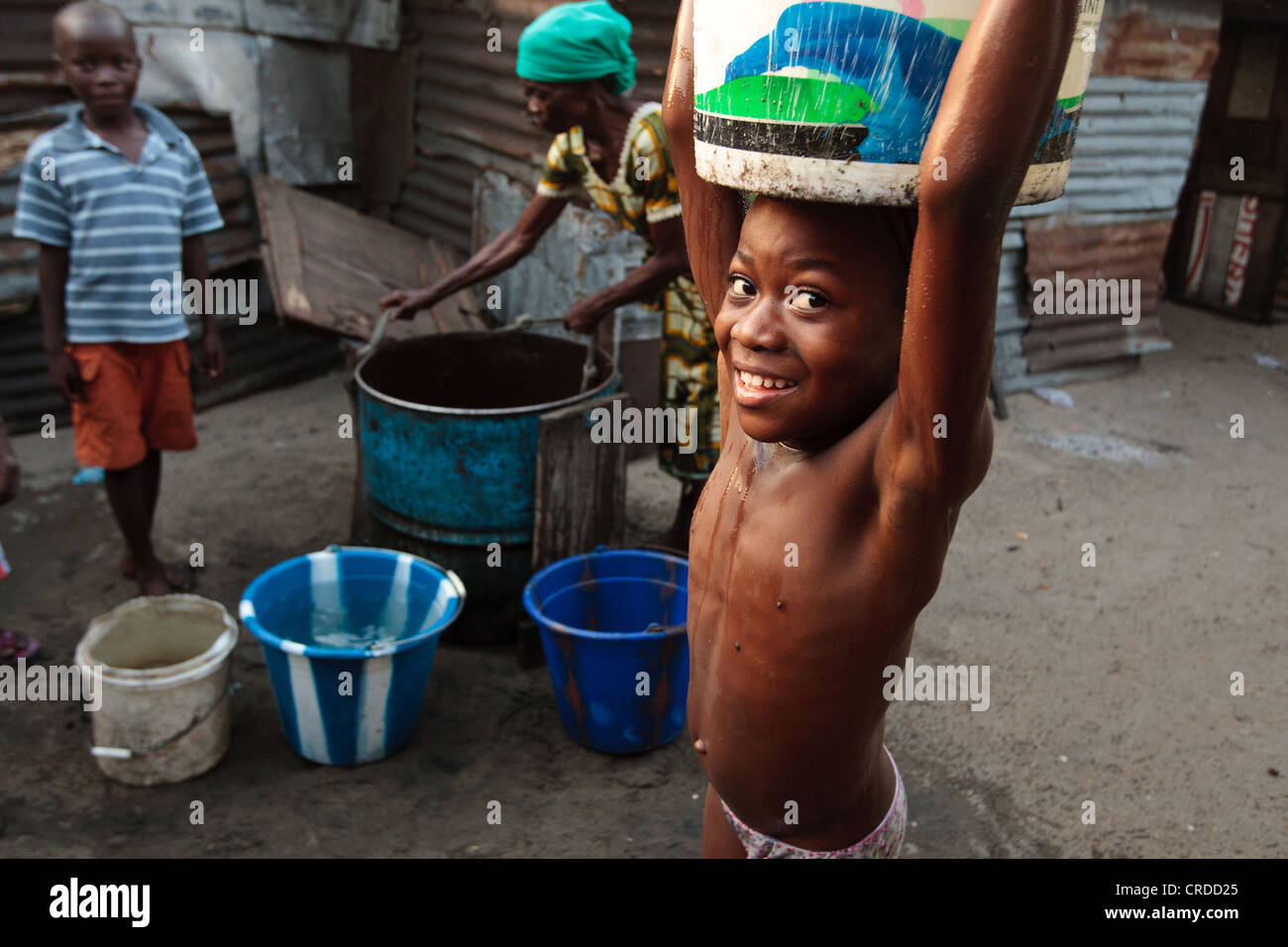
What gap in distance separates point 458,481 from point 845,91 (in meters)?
2.93

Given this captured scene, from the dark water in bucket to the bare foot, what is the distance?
1.24m

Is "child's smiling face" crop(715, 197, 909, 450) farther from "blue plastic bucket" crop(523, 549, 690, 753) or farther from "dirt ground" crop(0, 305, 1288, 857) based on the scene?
"dirt ground" crop(0, 305, 1288, 857)

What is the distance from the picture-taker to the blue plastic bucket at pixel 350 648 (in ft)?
11.1

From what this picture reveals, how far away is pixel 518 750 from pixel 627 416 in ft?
4.31

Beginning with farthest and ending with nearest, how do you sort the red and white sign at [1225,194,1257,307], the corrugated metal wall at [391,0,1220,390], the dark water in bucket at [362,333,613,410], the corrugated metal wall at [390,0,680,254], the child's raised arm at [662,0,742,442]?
the red and white sign at [1225,194,1257,307] → the corrugated metal wall at [391,0,1220,390] → the corrugated metal wall at [390,0,680,254] → the dark water in bucket at [362,333,613,410] → the child's raised arm at [662,0,742,442]

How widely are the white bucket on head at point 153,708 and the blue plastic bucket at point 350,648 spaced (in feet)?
0.63

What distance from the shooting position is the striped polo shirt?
158 inches

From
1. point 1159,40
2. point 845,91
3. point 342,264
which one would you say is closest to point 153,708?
point 845,91

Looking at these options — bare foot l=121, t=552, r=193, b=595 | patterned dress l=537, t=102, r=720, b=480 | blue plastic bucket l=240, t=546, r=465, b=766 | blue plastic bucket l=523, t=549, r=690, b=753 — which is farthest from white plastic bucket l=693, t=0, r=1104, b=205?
bare foot l=121, t=552, r=193, b=595

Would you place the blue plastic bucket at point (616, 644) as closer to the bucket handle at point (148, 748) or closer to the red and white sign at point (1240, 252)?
the bucket handle at point (148, 748)

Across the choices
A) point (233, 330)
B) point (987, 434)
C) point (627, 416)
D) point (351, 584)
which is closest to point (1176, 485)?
point (627, 416)

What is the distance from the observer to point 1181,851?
3281 millimetres

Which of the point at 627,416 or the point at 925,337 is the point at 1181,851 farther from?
the point at 925,337
